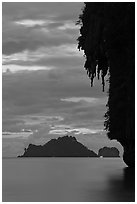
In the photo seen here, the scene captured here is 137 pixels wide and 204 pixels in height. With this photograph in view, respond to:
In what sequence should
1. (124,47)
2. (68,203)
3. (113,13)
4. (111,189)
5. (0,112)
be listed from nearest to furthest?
(0,112)
(68,203)
(111,189)
(113,13)
(124,47)

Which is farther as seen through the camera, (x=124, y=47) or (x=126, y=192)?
(x=124, y=47)

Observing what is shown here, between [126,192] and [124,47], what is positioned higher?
[124,47]

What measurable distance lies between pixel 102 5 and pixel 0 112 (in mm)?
19730

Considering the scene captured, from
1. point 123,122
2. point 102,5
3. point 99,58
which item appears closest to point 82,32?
point 99,58

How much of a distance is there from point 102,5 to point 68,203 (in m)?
17.2

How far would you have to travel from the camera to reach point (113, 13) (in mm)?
33844

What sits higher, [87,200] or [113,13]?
[113,13]

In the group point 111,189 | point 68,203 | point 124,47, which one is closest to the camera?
point 68,203

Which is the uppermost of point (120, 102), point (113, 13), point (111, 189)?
point (113, 13)

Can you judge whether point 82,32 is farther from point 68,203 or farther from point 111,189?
point 68,203

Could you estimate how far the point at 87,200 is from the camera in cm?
2247

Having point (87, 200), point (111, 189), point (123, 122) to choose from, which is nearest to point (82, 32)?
point (123, 122)

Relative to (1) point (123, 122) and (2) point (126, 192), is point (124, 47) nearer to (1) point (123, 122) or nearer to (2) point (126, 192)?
(1) point (123, 122)

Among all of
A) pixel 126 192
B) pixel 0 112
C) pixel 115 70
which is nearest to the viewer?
pixel 0 112
